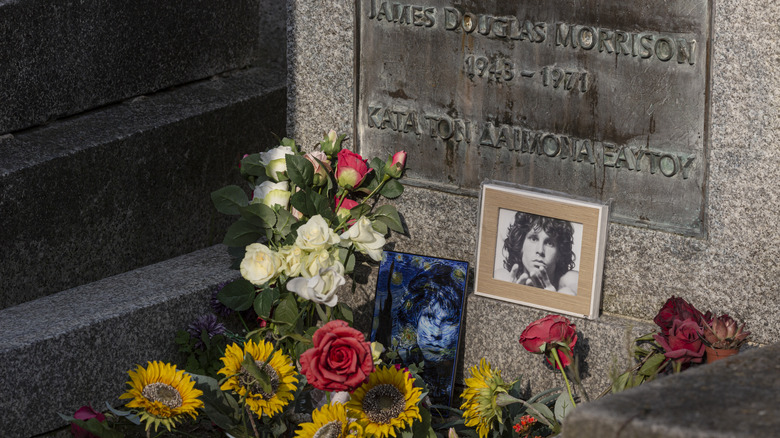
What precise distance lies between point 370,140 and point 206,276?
771 mm

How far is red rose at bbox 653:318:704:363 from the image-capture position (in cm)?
263

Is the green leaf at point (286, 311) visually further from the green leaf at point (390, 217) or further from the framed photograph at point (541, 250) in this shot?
the framed photograph at point (541, 250)

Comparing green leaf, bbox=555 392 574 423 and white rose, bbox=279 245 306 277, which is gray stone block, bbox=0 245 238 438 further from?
green leaf, bbox=555 392 574 423

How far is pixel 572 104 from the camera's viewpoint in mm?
3066

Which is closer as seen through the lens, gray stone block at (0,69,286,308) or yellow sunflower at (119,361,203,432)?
yellow sunflower at (119,361,203,432)

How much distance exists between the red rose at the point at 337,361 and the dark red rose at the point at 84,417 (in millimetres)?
798

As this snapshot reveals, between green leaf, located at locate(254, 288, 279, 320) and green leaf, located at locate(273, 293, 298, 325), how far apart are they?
0.05m

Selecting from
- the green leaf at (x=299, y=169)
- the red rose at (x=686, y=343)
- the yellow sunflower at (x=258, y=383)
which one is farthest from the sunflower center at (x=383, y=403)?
the green leaf at (x=299, y=169)

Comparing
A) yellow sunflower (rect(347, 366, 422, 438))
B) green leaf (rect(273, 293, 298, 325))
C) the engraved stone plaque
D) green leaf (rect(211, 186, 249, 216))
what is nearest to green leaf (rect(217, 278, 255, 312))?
green leaf (rect(273, 293, 298, 325))

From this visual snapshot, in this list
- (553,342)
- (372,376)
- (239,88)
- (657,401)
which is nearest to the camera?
(657,401)

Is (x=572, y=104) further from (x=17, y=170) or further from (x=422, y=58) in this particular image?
(x=17, y=170)

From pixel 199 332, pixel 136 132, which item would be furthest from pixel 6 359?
pixel 136 132

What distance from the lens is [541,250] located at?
3.16m

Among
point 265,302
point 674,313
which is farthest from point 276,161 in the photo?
point 674,313
